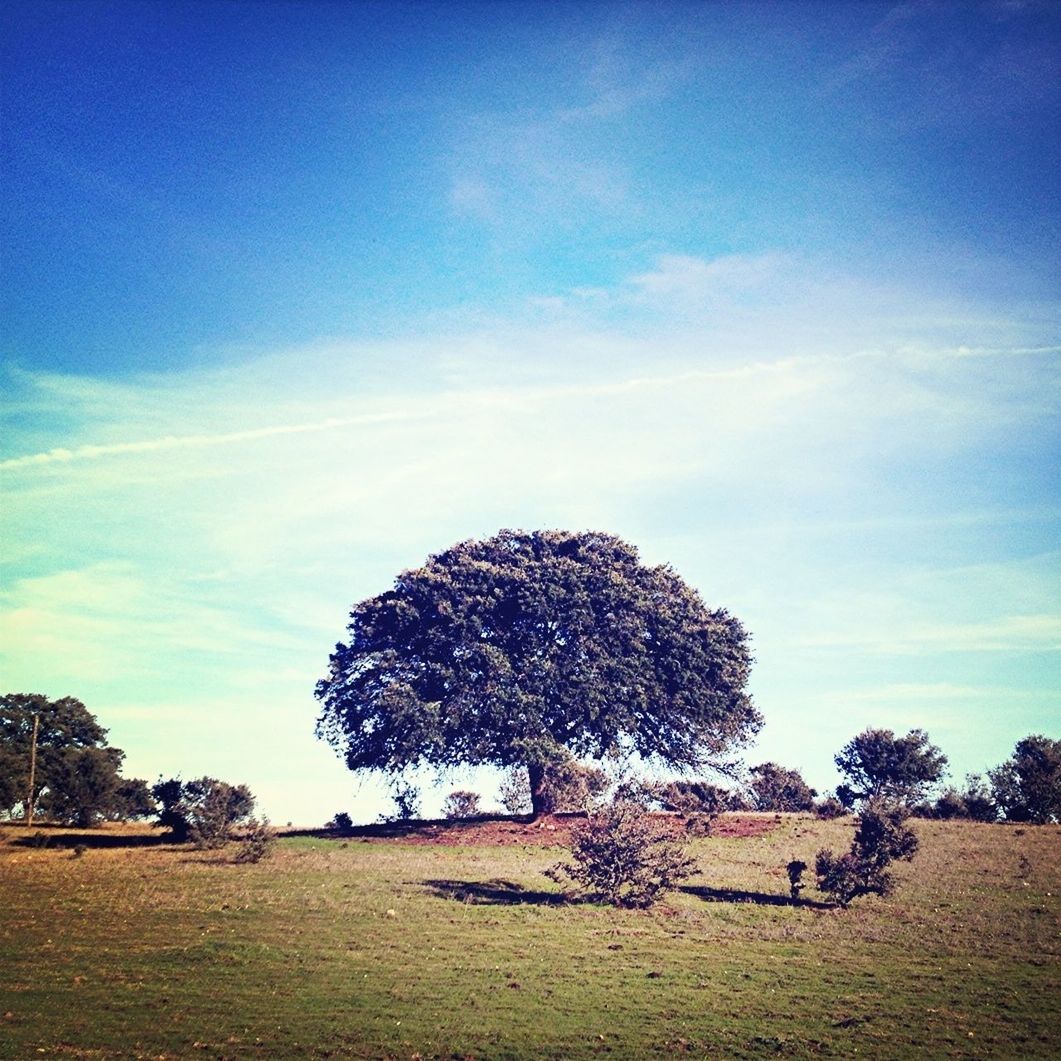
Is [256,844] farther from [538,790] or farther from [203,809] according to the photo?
[538,790]

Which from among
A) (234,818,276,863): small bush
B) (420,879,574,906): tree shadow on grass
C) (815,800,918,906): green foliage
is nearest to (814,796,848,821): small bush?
(815,800,918,906): green foliage

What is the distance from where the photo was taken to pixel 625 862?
32.9 metres

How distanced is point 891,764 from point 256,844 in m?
63.7

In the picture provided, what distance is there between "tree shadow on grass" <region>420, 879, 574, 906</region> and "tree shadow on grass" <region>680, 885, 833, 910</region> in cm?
555

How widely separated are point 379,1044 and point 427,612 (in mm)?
39777

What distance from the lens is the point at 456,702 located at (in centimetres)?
5228

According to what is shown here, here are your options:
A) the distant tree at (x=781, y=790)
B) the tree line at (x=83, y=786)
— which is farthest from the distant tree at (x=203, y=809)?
the distant tree at (x=781, y=790)

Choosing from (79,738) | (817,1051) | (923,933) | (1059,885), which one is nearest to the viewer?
(817,1051)

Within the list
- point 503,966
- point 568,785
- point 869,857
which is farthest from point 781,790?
point 503,966

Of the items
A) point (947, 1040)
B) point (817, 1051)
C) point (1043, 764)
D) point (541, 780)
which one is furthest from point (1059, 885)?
point (1043, 764)

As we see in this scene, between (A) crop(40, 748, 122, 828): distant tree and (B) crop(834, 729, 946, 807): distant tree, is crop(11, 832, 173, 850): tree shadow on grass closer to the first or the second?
(A) crop(40, 748, 122, 828): distant tree

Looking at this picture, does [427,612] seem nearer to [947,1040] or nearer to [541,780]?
[541,780]

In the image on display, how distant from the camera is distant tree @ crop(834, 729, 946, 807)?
262ft

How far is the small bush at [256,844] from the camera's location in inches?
1623
